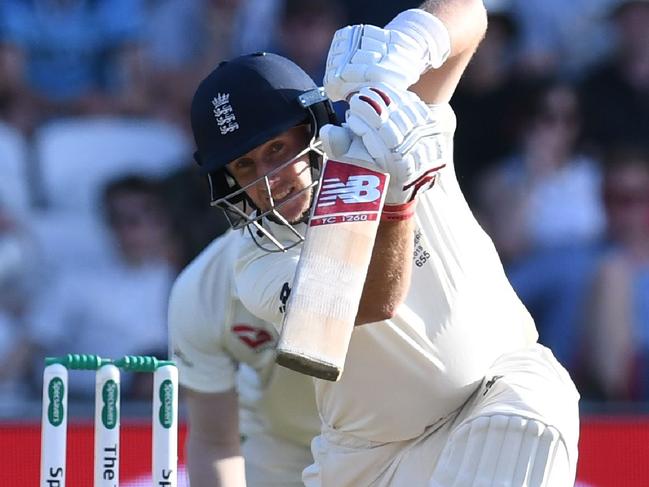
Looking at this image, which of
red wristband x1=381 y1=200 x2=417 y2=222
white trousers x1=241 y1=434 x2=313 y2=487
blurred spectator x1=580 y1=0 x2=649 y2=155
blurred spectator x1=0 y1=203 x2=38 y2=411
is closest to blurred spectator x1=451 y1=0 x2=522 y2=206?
blurred spectator x1=580 y1=0 x2=649 y2=155

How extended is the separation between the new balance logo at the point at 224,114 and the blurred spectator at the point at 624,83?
3.58m

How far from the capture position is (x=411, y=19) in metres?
2.60

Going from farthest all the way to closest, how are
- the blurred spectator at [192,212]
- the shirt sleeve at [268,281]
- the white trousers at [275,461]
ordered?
the blurred spectator at [192,212] < the white trousers at [275,461] < the shirt sleeve at [268,281]

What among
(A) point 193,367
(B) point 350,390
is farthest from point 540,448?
(A) point 193,367

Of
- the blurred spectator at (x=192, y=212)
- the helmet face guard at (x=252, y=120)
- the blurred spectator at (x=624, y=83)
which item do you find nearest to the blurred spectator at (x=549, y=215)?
the blurred spectator at (x=624, y=83)

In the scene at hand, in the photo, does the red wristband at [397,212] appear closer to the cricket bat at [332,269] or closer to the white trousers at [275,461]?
the cricket bat at [332,269]

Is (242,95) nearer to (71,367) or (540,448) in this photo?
(71,367)

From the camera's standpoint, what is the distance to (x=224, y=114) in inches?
121

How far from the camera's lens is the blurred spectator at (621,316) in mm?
6066

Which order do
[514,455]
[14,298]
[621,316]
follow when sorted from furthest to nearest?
[621,316] → [14,298] → [514,455]

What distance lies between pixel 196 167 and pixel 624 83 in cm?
206

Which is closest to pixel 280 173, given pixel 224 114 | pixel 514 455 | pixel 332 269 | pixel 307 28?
pixel 224 114

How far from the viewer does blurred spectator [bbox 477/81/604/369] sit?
6113 millimetres

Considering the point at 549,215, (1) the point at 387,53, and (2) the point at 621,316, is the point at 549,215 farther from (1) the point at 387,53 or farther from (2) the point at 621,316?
(1) the point at 387,53
